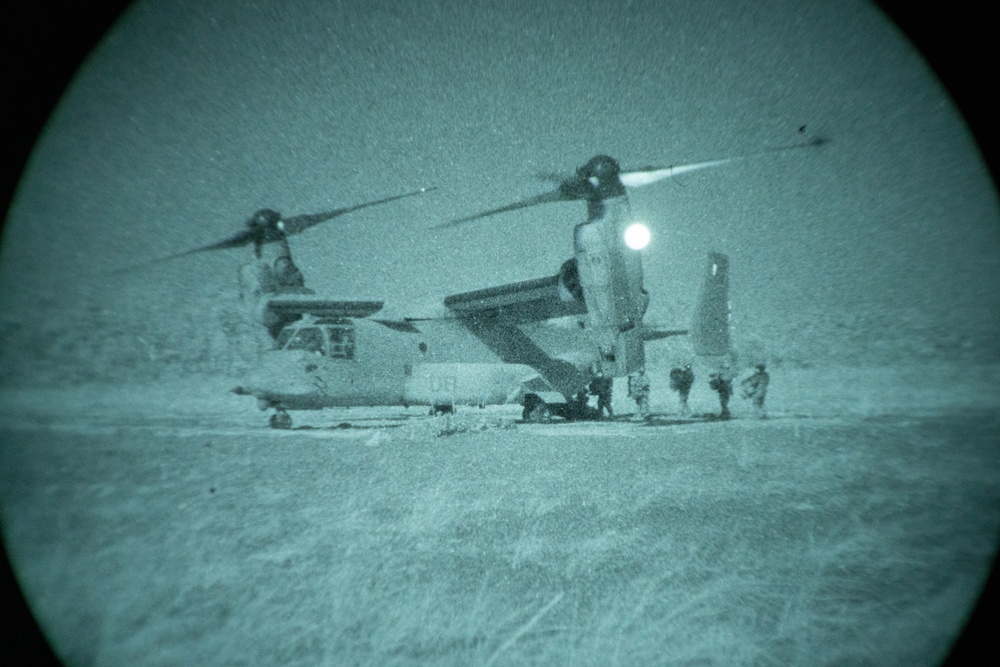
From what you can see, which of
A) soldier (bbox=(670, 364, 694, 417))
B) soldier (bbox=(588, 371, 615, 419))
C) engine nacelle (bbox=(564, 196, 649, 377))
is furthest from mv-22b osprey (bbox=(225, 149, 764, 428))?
engine nacelle (bbox=(564, 196, 649, 377))

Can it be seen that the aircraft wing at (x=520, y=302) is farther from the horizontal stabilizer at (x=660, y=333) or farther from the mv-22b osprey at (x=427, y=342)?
the horizontal stabilizer at (x=660, y=333)

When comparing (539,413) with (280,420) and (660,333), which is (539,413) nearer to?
(660,333)

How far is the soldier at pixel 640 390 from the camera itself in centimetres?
1217

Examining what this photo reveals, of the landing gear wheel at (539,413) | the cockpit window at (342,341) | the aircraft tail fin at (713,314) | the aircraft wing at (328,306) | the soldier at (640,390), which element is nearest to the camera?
the cockpit window at (342,341)

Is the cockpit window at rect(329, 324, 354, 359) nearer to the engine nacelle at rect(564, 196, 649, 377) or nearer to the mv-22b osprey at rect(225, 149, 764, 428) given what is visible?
the mv-22b osprey at rect(225, 149, 764, 428)

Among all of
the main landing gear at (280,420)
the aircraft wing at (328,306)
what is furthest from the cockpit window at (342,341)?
the main landing gear at (280,420)

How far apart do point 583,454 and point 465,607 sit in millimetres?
3977

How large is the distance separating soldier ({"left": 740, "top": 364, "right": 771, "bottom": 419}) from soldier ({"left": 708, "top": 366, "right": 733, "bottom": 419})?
406mm

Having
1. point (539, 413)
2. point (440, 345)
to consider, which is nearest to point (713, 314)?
point (539, 413)

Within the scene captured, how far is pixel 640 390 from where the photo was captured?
1219cm

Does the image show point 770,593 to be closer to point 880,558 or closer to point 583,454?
point 880,558

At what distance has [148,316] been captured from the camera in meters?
7.45

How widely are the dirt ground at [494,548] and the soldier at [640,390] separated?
496cm

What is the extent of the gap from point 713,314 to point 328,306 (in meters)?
9.43
